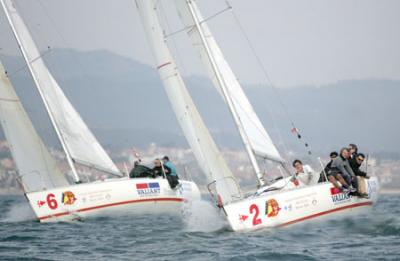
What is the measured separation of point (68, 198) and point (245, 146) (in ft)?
18.0

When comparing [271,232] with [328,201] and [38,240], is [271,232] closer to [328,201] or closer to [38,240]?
[328,201]

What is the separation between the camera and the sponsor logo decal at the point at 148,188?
20.5m

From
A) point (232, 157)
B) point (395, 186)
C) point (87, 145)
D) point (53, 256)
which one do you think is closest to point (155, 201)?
point (87, 145)

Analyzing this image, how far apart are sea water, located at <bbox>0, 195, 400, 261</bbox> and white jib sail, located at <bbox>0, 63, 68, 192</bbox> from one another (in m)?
2.68

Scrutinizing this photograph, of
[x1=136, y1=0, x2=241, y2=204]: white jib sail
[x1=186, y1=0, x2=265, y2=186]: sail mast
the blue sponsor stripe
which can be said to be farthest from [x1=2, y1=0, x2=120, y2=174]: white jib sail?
[x1=186, y1=0, x2=265, y2=186]: sail mast

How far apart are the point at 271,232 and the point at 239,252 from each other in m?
2.39

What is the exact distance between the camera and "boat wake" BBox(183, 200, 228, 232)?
15.8m

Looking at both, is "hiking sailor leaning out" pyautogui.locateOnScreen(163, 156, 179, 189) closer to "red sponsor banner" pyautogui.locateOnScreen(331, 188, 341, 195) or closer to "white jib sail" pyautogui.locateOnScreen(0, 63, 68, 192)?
"white jib sail" pyautogui.locateOnScreen(0, 63, 68, 192)

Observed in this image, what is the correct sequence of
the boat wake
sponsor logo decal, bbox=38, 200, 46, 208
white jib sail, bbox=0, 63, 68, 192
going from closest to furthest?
1. the boat wake
2. sponsor logo decal, bbox=38, 200, 46, 208
3. white jib sail, bbox=0, 63, 68, 192

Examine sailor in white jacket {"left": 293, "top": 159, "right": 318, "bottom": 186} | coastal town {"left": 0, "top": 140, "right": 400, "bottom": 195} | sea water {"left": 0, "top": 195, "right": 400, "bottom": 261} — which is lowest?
sea water {"left": 0, "top": 195, "right": 400, "bottom": 261}

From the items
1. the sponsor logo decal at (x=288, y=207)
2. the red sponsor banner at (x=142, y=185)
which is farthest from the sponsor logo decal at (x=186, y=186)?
the sponsor logo decal at (x=288, y=207)

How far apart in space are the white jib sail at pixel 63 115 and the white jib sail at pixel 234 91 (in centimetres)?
551

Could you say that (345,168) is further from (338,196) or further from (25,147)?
(25,147)

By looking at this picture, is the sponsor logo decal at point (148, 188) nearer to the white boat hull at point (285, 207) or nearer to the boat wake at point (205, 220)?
the boat wake at point (205, 220)
